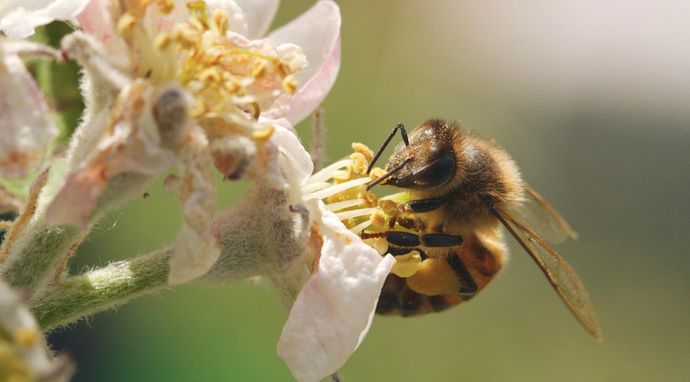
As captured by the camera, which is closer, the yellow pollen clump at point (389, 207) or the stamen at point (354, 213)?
the stamen at point (354, 213)

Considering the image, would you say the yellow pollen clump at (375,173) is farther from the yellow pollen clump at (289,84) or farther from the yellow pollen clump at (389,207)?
the yellow pollen clump at (289,84)

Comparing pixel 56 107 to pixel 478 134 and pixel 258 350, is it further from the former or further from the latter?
pixel 258 350

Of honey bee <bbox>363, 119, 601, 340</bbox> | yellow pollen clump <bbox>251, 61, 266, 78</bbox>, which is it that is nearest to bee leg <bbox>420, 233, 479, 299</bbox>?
honey bee <bbox>363, 119, 601, 340</bbox>

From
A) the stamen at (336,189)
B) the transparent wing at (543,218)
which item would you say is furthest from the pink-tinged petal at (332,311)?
the transparent wing at (543,218)

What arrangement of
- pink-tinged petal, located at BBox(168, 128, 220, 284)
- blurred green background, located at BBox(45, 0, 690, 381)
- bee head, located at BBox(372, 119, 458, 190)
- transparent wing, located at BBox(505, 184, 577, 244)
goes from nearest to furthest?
pink-tinged petal, located at BBox(168, 128, 220, 284) → bee head, located at BBox(372, 119, 458, 190) → transparent wing, located at BBox(505, 184, 577, 244) → blurred green background, located at BBox(45, 0, 690, 381)

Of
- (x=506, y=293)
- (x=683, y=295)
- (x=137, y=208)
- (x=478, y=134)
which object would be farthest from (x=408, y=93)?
(x=478, y=134)

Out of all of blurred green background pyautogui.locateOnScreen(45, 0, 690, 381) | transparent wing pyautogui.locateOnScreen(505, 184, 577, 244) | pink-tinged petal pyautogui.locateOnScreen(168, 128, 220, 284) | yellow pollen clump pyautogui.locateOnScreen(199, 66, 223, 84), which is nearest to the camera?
pink-tinged petal pyautogui.locateOnScreen(168, 128, 220, 284)

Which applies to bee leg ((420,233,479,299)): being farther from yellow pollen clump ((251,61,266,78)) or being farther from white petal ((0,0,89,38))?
white petal ((0,0,89,38))
